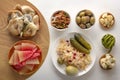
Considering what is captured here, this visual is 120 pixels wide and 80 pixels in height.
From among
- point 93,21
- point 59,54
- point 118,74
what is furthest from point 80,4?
point 118,74

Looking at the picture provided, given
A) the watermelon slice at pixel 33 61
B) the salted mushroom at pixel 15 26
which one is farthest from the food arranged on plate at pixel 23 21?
the watermelon slice at pixel 33 61

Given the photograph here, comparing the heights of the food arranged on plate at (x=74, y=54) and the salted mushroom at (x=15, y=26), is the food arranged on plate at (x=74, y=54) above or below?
below

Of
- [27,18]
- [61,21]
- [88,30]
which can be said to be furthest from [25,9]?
[88,30]

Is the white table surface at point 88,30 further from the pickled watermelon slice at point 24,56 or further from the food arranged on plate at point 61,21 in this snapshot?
the pickled watermelon slice at point 24,56

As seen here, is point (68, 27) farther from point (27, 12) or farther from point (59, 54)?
point (27, 12)

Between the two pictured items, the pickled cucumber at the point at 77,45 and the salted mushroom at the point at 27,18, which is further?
the pickled cucumber at the point at 77,45

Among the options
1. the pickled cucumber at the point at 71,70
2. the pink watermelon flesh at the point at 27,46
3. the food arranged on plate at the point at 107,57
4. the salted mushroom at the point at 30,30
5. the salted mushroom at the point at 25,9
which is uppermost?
the salted mushroom at the point at 25,9

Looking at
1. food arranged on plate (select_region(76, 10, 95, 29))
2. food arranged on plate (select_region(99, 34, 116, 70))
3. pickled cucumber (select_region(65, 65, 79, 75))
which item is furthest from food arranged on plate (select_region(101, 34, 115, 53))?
pickled cucumber (select_region(65, 65, 79, 75))

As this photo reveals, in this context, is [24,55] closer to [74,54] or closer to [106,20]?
[74,54]
